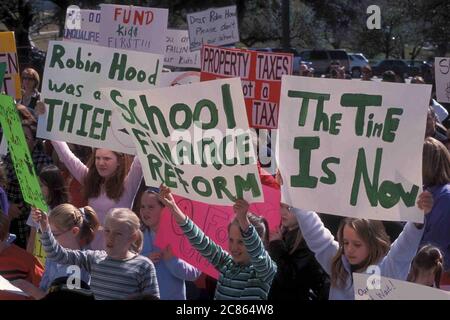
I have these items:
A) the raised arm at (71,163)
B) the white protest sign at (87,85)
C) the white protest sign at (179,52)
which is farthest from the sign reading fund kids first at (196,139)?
the white protest sign at (179,52)

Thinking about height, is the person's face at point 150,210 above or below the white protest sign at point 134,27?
below

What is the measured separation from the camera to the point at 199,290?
18.6 feet

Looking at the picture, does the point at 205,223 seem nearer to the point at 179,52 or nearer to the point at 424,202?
the point at 424,202

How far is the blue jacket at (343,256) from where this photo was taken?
162 inches

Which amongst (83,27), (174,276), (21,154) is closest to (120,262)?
(174,276)

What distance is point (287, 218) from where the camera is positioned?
511 centimetres

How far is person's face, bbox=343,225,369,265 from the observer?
4289 millimetres

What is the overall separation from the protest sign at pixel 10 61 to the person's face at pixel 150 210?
3285 mm

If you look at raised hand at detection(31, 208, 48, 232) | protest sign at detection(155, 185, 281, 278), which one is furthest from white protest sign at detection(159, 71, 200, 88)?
raised hand at detection(31, 208, 48, 232)

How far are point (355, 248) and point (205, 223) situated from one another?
1016 millimetres

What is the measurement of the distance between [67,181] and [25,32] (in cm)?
2680

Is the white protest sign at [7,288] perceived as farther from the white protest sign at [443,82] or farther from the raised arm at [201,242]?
the white protest sign at [443,82]
